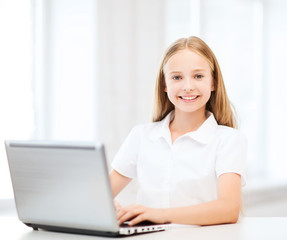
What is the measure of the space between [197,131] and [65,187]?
23.8 inches

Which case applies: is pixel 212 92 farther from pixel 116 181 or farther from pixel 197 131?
pixel 116 181

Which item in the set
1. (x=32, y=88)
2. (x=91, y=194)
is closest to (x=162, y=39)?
(x=32, y=88)

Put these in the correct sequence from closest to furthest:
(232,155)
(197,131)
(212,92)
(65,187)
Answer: (65,187), (232,155), (197,131), (212,92)

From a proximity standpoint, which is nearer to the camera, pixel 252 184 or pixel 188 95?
pixel 188 95

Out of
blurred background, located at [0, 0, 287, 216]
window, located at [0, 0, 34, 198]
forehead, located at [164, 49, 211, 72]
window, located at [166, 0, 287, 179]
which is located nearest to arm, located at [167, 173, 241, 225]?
forehead, located at [164, 49, 211, 72]

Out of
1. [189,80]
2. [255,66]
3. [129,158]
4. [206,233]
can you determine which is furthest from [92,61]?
[255,66]

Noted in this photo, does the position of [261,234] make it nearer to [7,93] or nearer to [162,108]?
[162,108]

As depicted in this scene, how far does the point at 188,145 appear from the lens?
1534mm

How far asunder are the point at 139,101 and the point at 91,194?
1.73 metres

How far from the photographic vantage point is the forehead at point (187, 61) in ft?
4.96

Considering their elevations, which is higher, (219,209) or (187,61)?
(187,61)

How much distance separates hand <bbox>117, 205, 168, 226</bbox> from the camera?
1.14 metres

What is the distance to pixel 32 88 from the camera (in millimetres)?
2344

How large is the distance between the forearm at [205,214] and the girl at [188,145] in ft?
0.08
